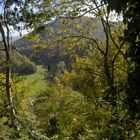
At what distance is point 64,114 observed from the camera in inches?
701

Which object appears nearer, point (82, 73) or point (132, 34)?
point (132, 34)

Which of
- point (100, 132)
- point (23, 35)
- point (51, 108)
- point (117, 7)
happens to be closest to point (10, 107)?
point (100, 132)

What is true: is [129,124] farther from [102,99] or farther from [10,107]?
[10,107]

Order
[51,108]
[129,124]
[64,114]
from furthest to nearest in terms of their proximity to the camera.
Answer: [51,108] → [64,114] → [129,124]

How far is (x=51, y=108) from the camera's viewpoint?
60375 mm

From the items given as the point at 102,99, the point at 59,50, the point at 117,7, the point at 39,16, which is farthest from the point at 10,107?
the point at 59,50

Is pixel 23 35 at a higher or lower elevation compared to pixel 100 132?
higher

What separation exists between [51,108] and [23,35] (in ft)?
123

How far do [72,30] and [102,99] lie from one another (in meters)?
11.8

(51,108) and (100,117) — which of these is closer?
(100,117)

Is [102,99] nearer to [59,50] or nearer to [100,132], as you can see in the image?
[100,132]

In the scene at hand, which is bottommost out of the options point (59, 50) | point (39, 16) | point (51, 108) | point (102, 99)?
point (51, 108)

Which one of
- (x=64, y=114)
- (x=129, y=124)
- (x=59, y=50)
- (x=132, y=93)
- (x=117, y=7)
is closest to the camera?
(x=117, y=7)

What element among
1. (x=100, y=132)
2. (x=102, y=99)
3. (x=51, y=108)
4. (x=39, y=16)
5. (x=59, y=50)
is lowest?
(x=51, y=108)
